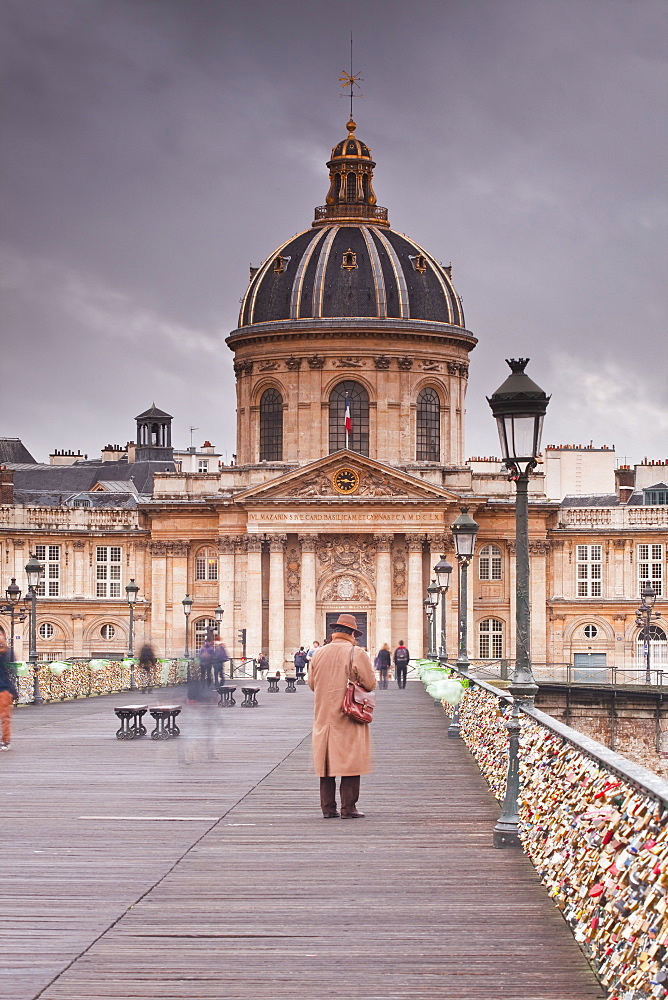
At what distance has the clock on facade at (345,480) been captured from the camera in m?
76.5

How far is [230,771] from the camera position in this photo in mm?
22109

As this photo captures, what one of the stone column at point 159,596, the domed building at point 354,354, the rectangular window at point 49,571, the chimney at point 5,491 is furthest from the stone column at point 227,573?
the chimney at point 5,491

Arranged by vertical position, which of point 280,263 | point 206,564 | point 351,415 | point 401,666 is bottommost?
point 401,666

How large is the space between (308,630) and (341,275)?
1745 centimetres

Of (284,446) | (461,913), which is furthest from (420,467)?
(461,913)

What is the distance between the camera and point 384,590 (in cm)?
7669

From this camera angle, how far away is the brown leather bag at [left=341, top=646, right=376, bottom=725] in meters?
16.8

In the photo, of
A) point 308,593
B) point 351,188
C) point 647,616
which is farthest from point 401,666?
point 351,188

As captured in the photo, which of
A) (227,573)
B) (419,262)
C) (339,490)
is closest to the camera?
(339,490)

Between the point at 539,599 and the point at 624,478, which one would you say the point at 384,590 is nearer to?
the point at 539,599

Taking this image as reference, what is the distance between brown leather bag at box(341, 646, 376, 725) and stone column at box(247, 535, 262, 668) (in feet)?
198

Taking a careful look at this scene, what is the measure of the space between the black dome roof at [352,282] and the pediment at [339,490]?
28.3 ft

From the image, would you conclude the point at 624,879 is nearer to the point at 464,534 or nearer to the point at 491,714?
the point at 491,714

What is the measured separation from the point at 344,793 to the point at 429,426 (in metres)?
66.1
